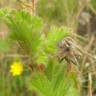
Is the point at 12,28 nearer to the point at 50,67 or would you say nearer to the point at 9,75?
the point at 50,67

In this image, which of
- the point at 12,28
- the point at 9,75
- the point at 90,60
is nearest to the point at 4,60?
the point at 9,75

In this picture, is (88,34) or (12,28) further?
(88,34)

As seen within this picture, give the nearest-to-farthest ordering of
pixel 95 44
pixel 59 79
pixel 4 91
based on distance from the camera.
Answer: pixel 59 79 → pixel 4 91 → pixel 95 44

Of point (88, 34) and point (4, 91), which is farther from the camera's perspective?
point (88, 34)

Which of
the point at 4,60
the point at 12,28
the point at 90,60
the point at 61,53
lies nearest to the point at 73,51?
the point at 61,53

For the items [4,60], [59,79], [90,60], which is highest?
[59,79]

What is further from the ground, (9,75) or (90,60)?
(90,60)

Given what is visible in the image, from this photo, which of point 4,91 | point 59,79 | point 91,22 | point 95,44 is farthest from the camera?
point 91,22

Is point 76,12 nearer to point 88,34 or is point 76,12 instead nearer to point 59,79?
point 88,34

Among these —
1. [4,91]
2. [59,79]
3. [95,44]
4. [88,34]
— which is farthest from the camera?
[88,34]
